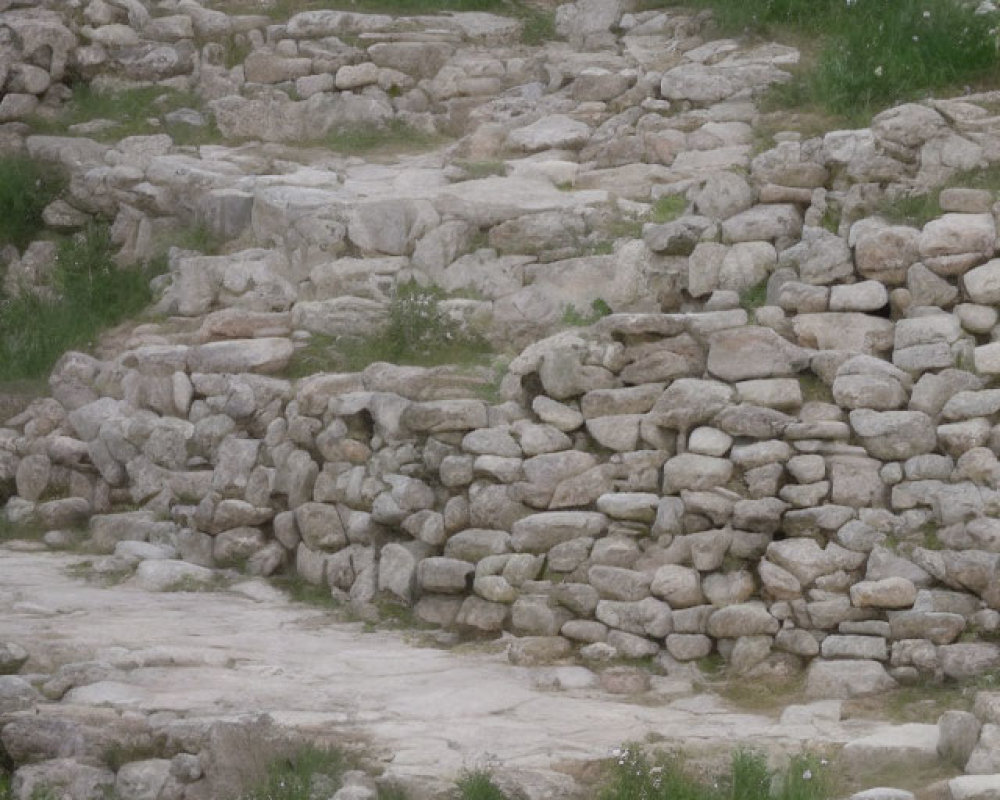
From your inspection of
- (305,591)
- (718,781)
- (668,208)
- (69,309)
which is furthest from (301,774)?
(69,309)

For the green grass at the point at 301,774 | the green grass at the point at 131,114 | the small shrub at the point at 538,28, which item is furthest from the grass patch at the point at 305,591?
the small shrub at the point at 538,28

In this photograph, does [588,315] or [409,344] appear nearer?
[588,315]

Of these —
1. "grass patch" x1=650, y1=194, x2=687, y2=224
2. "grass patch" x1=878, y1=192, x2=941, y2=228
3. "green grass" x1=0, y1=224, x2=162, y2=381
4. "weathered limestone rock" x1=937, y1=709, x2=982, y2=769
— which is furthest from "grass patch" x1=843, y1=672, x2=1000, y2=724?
"green grass" x1=0, y1=224, x2=162, y2=381

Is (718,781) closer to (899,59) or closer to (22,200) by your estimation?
(899,59)

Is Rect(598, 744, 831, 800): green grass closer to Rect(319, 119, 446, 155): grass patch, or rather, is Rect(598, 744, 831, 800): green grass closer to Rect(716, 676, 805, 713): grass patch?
Rect(716, 676, 805, 713): grass patch

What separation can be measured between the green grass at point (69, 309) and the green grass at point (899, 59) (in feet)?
14.1

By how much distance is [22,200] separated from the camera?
1163cm

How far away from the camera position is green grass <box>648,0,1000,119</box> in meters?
10.1

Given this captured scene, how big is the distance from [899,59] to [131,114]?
17.8ft

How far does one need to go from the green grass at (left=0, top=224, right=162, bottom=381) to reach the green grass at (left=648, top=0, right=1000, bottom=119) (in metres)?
4.29

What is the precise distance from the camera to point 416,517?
28.0 ft

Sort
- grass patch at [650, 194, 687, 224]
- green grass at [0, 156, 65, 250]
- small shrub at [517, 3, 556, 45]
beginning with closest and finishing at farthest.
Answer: grass patch at [650, 194, 687, 224]
green grass at [0, 156, 65, 250]
small shrub at [517, 3, 556, 45]

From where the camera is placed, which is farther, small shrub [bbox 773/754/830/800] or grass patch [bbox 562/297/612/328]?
grass patch [bbox 562/297/612/328]

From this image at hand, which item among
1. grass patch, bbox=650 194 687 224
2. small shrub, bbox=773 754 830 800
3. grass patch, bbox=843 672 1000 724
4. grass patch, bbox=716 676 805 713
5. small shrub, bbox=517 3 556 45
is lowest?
grass patch, bbox=716 676 805 713
